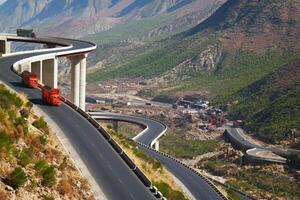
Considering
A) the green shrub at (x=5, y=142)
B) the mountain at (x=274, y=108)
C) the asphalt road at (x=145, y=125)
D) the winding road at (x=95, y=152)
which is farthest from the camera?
the mountain at (x=274, y=108)

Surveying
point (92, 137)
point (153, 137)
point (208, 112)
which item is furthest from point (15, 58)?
point (208, 112)

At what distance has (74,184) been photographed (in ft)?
90.3

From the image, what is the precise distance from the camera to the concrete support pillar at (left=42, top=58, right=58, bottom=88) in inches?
2339

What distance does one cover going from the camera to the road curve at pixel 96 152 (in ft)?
101

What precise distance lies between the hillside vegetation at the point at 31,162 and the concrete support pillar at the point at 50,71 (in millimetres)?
26757

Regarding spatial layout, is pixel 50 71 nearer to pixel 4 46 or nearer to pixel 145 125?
pixel 4 46

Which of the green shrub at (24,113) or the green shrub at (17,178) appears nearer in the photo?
the green shrub at (17,178)

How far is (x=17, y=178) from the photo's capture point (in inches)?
912

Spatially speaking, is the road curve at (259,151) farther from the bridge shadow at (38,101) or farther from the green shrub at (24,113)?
the green shrub at (24,113)

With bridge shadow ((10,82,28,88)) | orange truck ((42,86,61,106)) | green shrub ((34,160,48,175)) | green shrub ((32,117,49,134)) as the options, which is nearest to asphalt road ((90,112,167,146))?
bridge shadow ((10,82,28,88))

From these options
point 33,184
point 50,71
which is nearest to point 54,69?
point 50,71

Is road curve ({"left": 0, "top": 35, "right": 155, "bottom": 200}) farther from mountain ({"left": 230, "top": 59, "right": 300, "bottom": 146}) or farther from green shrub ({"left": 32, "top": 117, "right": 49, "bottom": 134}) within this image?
mountain ({"left": 230, "top": 59, "right": 300, "bottom": 146})

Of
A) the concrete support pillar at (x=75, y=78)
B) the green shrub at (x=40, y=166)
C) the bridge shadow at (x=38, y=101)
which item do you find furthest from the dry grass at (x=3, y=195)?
the concrete support pillar at (x=75, y=78)

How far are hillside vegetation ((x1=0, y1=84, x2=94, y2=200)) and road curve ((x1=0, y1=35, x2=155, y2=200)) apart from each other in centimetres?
223
